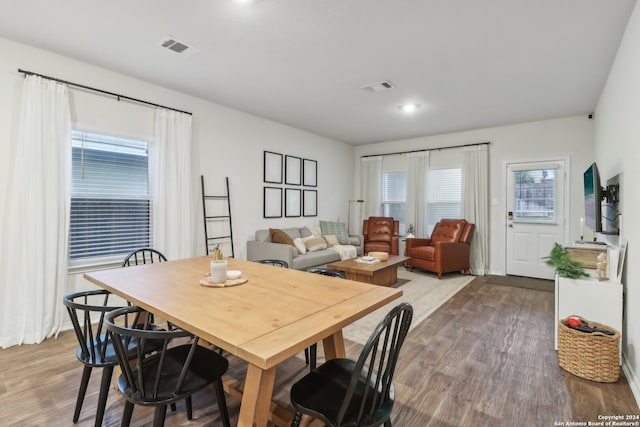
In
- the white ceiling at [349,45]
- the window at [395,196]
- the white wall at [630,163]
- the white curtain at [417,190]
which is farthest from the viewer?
the window at [395,196]

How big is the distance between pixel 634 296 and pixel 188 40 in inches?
153

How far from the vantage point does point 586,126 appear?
15.7ft

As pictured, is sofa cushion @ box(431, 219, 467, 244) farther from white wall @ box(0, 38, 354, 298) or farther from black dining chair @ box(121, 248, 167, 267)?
black dining chair @ box(121, 248, 167, 267)

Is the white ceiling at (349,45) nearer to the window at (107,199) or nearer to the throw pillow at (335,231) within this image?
the window at (107,199)

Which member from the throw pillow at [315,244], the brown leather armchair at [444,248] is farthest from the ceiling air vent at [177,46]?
the brown leather armchair at [444,248]

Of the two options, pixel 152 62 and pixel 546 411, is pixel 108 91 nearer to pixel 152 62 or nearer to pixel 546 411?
pixel 152 62

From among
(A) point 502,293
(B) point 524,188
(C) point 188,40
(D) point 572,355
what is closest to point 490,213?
(B) point 524,188

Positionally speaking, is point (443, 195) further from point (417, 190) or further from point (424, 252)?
point (424, 252)

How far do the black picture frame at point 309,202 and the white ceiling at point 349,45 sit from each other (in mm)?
1974

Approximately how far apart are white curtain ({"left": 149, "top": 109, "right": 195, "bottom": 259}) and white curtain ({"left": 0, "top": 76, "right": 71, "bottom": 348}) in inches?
34.6

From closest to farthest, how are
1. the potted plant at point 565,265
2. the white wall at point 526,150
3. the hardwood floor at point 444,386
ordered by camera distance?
the hardwood floor at point 444,386, the potted plant at point 565,265, the white wall at point 526,150

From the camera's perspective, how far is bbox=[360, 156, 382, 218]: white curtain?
694 centimetres

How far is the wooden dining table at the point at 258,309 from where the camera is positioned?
3.57 feet

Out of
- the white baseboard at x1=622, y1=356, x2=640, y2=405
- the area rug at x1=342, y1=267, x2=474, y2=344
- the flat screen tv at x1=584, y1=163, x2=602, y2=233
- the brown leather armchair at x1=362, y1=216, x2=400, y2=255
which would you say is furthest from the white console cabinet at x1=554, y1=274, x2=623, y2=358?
the brown leather armchair at x1=362, y1=216, x2=400, y2=255
